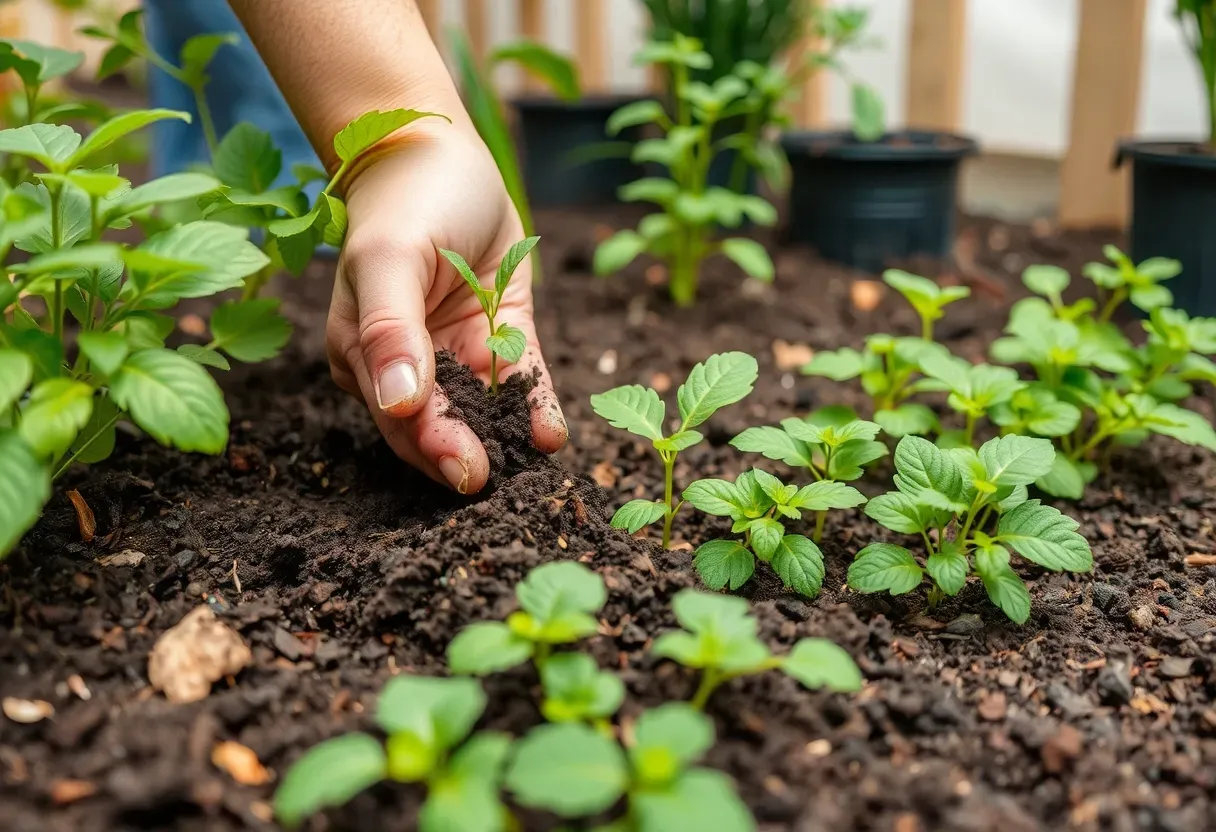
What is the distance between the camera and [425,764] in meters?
0.73

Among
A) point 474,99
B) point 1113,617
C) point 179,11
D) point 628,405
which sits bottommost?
point 1113,617

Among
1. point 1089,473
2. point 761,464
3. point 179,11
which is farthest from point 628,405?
point 179,11

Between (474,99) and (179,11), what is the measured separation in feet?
2.50

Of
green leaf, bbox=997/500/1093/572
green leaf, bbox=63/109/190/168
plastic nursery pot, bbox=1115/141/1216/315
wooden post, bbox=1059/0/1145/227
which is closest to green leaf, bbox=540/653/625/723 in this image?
green leaf, bbox=997/500/1093/572

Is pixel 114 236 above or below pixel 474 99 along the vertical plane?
below

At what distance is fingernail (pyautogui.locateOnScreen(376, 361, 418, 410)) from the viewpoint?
3.69 ft

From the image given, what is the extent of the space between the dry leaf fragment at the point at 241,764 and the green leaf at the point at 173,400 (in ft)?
0.82

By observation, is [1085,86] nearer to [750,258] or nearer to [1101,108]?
[1101,108]

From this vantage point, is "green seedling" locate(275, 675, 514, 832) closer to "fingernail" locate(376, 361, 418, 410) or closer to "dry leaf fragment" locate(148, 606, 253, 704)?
"dry leaf fragment" locate(148, 606, 253, 704)

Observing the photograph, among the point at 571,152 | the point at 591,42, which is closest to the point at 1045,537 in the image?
the point at 571,152

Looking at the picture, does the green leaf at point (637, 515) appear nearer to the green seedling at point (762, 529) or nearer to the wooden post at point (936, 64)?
the green seedling at point (762, 529)

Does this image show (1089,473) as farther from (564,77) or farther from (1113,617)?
(564,77)

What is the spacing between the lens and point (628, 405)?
1.21m

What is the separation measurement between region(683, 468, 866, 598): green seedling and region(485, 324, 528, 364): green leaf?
0.25 metres
